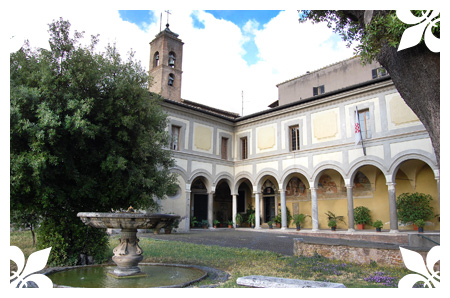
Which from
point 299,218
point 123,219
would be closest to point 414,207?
point 299,218

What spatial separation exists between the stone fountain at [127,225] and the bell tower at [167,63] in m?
20.4

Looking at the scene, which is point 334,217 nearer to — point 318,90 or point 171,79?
point 318,90

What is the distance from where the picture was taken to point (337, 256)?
7.27 meters

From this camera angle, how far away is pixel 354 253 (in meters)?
6.97

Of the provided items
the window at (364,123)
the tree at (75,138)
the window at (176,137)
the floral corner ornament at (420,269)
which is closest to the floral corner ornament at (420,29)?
the floral corner ornament at (420,269)

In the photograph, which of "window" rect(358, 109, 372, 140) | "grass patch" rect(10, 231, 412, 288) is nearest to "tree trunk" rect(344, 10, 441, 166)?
"grass patch" rect(10, 231, 412, 288)

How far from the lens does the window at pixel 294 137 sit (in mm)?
19892

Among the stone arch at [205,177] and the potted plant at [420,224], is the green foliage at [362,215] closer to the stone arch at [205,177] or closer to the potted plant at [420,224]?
the potted plant at [420,224]

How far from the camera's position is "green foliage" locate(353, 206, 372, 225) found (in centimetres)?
1831

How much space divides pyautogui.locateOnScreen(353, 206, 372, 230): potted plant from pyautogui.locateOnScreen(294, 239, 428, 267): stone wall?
38.4ft

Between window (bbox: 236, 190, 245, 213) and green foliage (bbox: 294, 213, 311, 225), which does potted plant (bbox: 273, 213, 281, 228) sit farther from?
window (bbox: 236, 190, 245, 213)

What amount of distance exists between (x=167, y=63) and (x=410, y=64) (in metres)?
23.2
